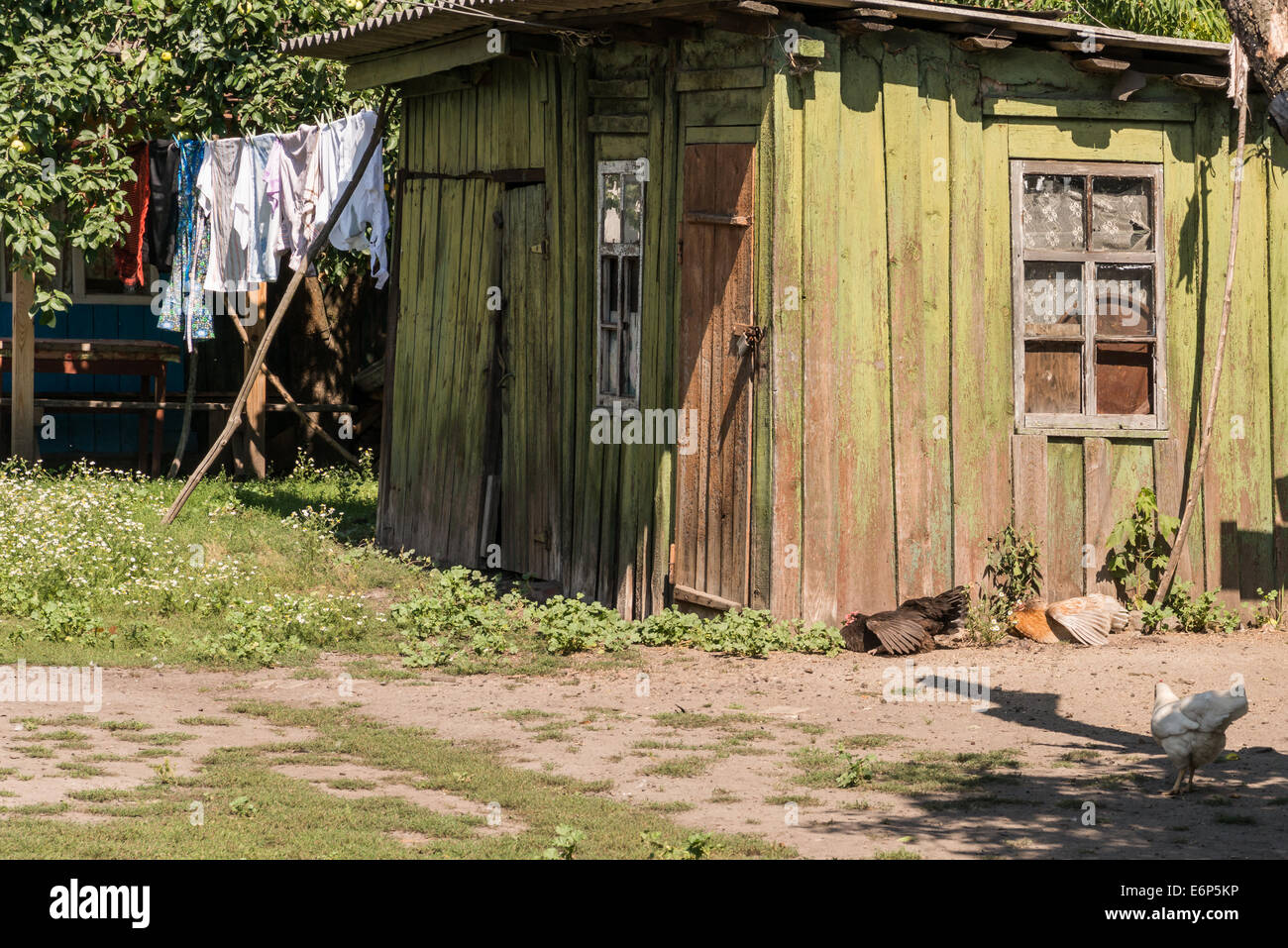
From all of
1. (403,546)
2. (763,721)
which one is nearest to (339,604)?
(403,546)

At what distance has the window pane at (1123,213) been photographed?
32.1ft

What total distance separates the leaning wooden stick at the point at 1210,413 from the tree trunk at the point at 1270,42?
3917 mm

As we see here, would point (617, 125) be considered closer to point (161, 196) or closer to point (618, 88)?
point (618, 88)

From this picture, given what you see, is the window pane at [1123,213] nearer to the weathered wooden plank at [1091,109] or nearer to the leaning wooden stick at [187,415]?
the weathered wooden plank at [1091,109]

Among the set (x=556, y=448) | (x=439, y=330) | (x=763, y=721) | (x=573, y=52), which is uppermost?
(x=573, y=52)

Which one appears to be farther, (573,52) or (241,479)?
(241,479)

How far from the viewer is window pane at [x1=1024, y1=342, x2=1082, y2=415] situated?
9.73 m

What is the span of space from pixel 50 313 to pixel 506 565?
5.33 metres

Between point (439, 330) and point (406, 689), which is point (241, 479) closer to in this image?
point (439, 330)

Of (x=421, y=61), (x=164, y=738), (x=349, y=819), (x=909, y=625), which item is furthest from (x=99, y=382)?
(x=349, y=819)

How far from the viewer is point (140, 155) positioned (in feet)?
46.9

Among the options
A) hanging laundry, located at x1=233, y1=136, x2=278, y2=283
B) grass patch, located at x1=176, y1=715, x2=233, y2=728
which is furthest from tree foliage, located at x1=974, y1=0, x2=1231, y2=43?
grass patch, located at x1=176, y1=715, x2=233, y2=728

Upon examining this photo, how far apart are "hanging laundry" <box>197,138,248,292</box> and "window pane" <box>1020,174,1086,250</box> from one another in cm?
717

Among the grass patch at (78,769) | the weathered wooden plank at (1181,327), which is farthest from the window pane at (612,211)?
the grass patch at (78,769)
